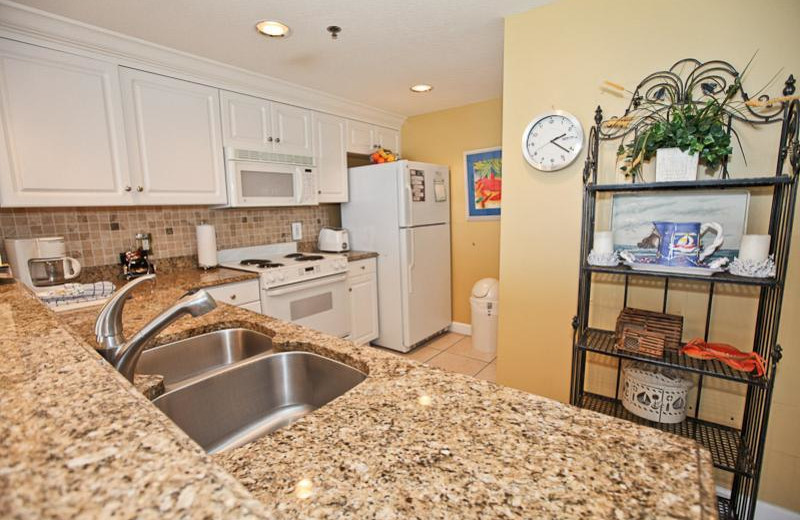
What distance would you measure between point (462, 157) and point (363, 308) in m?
1.72

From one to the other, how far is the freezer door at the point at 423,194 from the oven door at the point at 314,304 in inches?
30.7

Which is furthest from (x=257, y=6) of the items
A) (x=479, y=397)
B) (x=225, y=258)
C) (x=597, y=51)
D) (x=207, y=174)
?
(x=479, y=397)

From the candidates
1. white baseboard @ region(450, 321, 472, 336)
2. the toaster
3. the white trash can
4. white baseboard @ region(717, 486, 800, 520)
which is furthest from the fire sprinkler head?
white baseboard @ region(717, 486, 800, 520)

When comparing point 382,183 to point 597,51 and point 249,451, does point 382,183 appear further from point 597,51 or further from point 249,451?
point 249,451

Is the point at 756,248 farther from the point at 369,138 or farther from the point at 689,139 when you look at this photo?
the point at 369,138

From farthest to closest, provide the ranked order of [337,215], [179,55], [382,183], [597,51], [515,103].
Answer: [337,215] < [382,183] < [179,55] < [515,103] < [597,51]

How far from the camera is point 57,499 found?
314 mm

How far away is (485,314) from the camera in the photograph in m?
3.26

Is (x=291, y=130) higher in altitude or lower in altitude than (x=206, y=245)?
higher

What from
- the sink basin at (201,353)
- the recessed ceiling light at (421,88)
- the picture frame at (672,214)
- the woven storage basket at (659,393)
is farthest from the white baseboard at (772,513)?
the recessed ceiling light at (421,88)

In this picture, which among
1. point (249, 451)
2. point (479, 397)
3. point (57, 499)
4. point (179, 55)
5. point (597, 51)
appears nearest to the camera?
point (57, 499)

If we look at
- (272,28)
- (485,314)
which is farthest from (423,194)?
(272,28)

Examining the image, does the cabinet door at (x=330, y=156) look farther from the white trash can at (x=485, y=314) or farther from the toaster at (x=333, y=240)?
the white trash can at (x=485, y=314)

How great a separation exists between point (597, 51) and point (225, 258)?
273 cm
